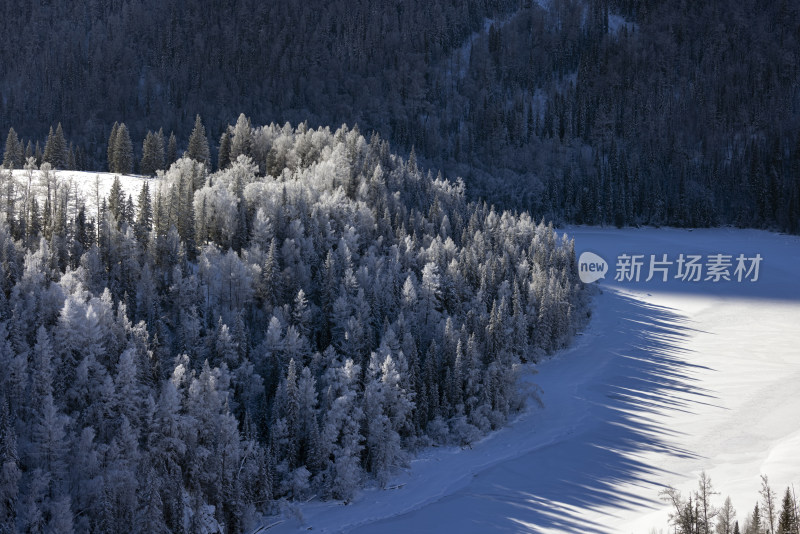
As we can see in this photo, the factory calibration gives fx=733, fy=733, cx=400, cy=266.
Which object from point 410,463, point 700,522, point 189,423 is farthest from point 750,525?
point 189,423

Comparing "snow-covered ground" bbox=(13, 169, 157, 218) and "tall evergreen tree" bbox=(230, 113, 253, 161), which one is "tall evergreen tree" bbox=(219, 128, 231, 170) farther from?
"snow-covered ground" bbox=(13, 169, 157, 218)

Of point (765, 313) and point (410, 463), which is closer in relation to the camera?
point (410, 463)

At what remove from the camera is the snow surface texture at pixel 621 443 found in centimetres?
7581

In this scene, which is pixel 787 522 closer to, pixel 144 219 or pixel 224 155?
pixel 144 219

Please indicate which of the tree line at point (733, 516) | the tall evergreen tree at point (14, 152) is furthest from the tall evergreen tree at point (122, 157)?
the tree line at point (733, 516)

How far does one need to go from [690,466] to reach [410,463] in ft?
107

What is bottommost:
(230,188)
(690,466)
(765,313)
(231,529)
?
(231,529)

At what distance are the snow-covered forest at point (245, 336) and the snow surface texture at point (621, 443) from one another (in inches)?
173

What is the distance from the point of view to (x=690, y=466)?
281 ft

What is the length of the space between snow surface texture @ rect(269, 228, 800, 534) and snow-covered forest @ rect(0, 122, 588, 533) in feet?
14.5

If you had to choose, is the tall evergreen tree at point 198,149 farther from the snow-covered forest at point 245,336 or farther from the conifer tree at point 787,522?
the conifer tree at point 787,522

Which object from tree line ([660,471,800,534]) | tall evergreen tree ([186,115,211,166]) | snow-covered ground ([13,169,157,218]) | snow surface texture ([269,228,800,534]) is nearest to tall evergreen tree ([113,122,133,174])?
snow-covered ground ([13,169,157,218])

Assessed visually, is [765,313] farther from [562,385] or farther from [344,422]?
[344,422]

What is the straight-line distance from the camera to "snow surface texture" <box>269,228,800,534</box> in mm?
75812
